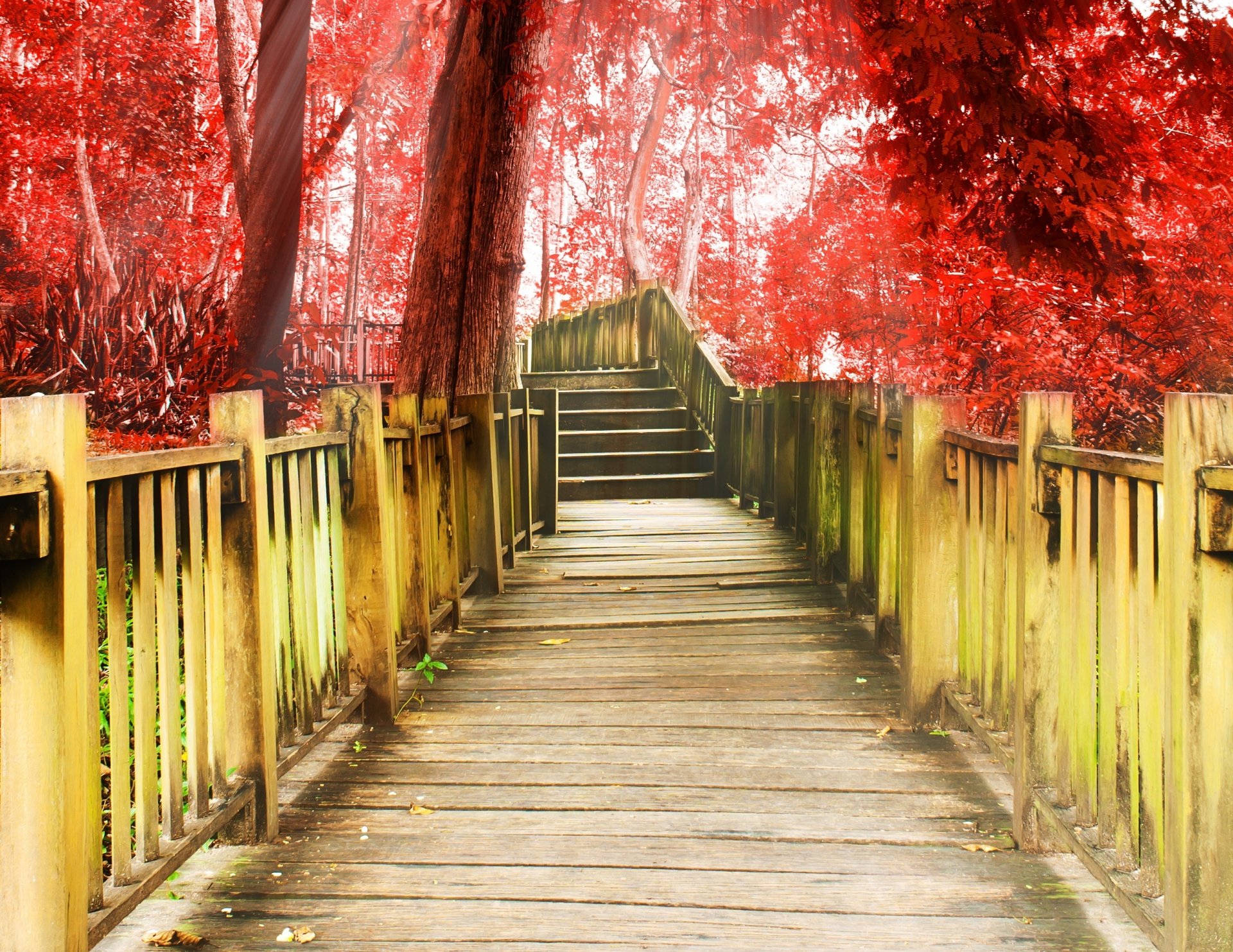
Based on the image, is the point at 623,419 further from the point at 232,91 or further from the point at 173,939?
→ the point at 173,939

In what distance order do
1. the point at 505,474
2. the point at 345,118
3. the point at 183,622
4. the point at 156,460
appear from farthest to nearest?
the point at 345,118, the point at 505,474, the point at 183,622, the point at 156,460

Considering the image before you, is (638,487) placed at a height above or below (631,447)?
below

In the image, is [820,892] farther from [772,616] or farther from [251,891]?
[772,616]

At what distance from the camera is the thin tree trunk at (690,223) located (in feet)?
72.5

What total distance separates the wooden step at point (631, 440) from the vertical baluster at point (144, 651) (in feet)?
32.0

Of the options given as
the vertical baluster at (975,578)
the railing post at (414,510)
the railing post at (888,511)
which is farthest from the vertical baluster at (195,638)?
the railing post at (888,511)

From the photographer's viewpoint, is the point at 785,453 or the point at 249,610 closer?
the point at 249,610

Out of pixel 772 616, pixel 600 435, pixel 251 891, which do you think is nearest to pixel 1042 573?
pixel 251 891

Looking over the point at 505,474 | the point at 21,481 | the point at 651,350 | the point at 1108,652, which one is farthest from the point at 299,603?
the point at 651,350

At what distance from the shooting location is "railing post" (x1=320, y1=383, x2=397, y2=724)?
12.8 ft

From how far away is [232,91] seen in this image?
10367 millimetres

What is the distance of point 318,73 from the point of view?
16188mm

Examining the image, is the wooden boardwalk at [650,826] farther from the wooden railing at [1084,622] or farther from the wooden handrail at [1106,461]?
the wooden handrail at [1106,461]

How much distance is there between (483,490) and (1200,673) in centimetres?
501
